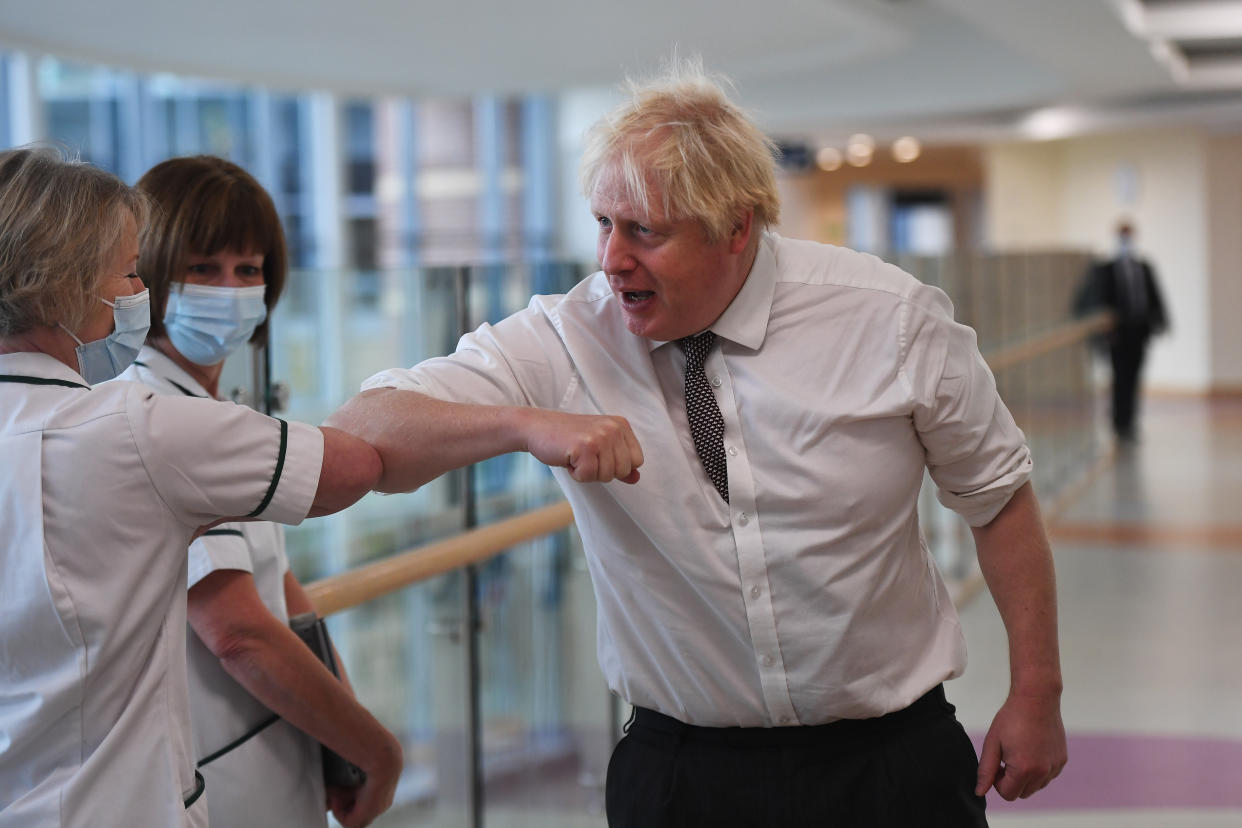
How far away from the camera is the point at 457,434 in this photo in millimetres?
1568

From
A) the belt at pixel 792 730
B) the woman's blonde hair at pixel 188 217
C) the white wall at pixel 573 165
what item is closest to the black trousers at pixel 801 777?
the belt at pixel 792 730

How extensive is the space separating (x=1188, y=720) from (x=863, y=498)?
12.5 feet

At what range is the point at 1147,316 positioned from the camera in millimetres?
12859

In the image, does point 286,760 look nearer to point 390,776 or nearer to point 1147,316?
point 390,776

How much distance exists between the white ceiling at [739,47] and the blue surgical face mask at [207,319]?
20.7ft

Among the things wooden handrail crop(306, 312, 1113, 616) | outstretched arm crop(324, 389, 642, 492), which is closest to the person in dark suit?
wooden handrail crop(306, 312, 1113, 616)

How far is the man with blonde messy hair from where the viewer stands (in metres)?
1.78

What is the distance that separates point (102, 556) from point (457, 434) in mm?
405

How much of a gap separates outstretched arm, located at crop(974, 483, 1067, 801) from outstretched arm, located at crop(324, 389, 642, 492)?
2.37 ft

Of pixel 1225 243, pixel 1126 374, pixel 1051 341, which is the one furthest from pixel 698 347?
pixel 1225 243

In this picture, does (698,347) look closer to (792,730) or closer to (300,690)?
(792,730)

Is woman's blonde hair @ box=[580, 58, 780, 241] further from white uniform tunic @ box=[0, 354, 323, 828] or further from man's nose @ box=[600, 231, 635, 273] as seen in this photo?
white uniform tunic @ box=[0, 354, 323, 828]

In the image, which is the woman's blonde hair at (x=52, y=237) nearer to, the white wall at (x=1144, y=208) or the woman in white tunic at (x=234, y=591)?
the woman in white tunic at (x=234, y=591)

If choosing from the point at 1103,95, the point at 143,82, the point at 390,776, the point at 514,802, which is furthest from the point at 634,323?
the point at 1103,95
